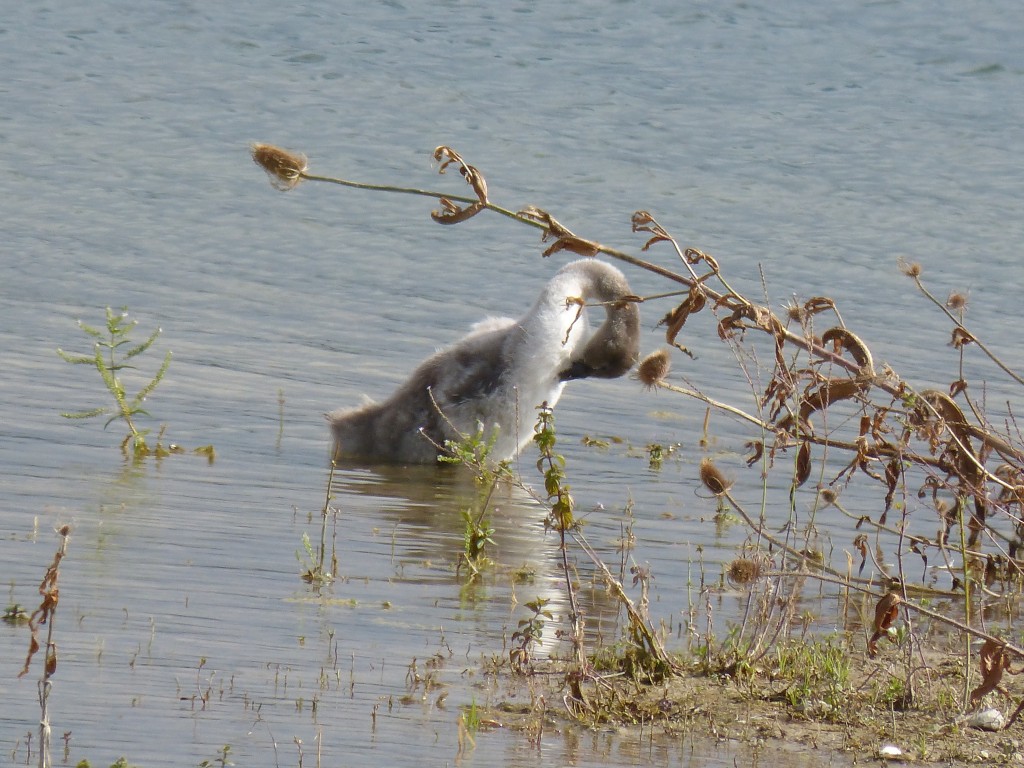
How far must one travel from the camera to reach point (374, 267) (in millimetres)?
14836

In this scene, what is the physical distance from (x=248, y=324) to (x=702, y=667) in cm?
749

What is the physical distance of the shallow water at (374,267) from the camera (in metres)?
5.46

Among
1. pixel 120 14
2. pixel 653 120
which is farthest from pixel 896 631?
pixel 120 14

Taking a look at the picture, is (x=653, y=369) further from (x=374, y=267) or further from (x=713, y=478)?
(x=374, y=267)

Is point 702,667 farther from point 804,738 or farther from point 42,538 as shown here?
point 42,538

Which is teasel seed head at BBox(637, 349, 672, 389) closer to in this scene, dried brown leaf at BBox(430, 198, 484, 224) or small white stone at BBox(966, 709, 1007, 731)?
dried brown leaf at BBox(430, 198, 484, 224)

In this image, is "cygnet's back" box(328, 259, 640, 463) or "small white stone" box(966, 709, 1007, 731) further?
"cygnet's back" box(328, 259, 640, 463)

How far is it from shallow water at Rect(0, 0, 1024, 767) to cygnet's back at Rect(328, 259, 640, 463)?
330 millimetres

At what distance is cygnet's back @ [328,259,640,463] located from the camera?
9.69 meters

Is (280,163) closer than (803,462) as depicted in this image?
Yes

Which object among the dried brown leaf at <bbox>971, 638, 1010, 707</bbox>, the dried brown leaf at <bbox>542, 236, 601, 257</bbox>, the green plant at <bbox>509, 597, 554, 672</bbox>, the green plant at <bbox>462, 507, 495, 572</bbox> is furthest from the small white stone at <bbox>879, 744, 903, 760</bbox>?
the green plant at <bbox>462, 507, 495, 572</bbox>

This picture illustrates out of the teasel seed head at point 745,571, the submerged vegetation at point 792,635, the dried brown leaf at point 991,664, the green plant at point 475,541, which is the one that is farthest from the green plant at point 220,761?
the green plant at point 475,541

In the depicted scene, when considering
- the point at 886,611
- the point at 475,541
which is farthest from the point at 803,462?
the point at 475,541

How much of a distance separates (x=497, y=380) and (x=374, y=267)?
534cm
